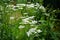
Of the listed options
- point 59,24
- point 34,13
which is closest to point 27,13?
point 34,13

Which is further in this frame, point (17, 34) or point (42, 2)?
point (42, 2)

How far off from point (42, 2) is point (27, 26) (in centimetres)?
103

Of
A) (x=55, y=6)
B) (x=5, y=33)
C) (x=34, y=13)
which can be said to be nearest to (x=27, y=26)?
(x=5, y=33)

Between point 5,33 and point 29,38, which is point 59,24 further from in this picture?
point 5,33

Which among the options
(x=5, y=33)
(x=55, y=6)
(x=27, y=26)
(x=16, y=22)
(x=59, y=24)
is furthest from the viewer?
(x=55, y=6)

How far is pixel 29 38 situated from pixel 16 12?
88 centimetres

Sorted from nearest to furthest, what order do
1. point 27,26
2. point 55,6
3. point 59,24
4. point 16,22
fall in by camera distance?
1. point 27,26
2. point 16,22
3. point 59,24
4. point 55,6

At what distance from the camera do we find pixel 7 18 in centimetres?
287

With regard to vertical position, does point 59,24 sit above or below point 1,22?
below

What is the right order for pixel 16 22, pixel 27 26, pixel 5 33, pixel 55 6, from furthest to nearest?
pixel 55 6
pixel 16 22
pixel 27 26
pixel 5 33

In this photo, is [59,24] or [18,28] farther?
[59,24]

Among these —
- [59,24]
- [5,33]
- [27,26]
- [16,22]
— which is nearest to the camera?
[5,33]

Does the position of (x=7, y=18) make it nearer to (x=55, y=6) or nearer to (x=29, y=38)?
(x=29, y=38)

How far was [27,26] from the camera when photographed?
8.52 ft
